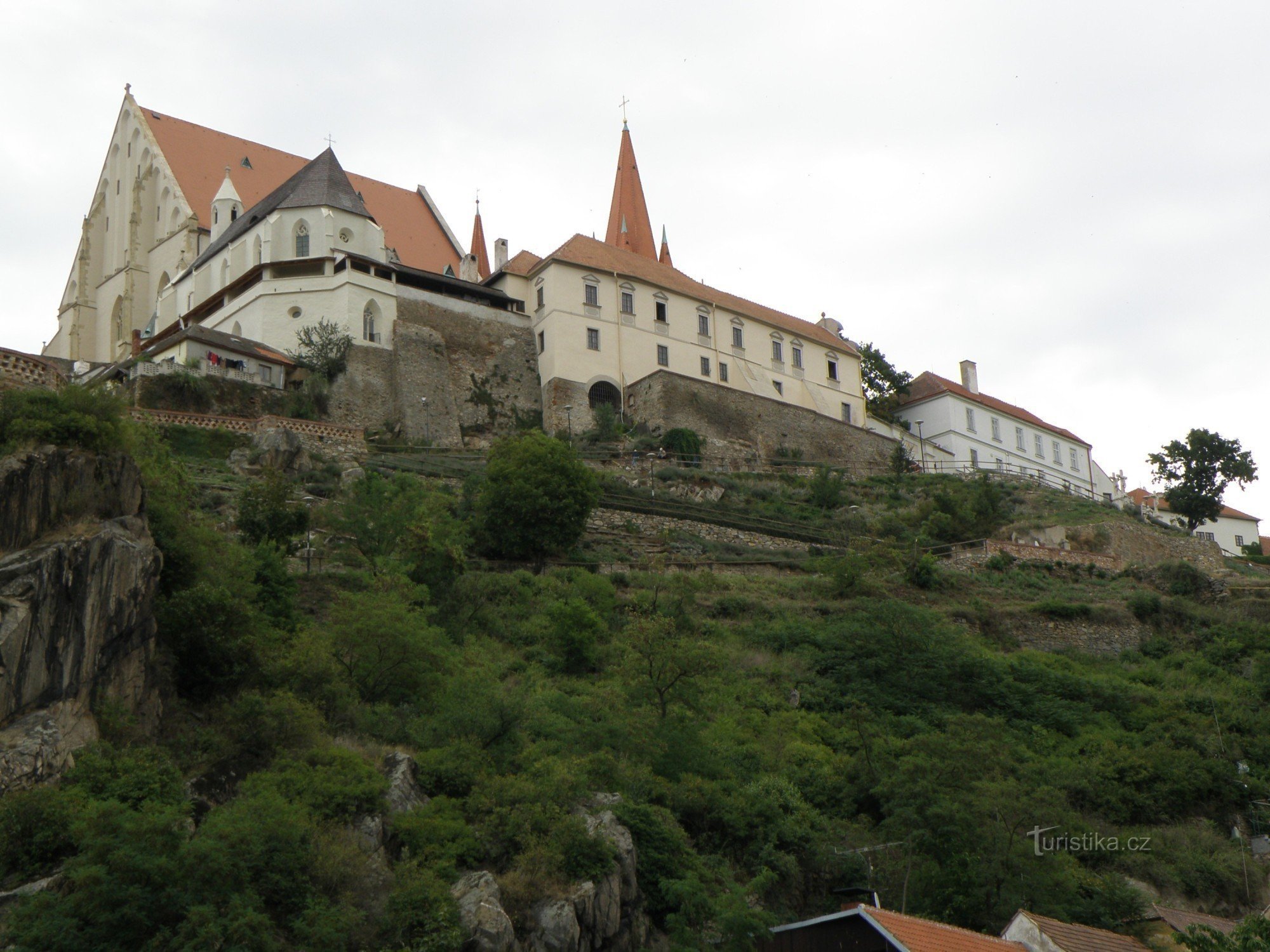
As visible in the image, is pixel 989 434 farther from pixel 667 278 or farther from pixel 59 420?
pixel 59 420

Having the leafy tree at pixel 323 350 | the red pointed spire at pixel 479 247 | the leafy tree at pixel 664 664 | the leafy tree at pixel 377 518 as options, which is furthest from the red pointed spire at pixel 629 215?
the leafy tree at pixel 664 664

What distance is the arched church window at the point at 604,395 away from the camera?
192 feet

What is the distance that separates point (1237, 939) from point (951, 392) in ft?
163

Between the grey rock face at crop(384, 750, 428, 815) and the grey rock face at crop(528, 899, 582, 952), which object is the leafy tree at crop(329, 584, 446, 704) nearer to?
the grey rock face at crop(384, 750, 428, 815)

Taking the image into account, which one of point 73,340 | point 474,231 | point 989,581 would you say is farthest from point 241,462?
point 474,231

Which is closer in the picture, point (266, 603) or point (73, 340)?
point (266, 603)

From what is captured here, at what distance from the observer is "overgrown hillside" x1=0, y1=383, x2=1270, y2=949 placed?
19922mm

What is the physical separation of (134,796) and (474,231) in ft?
192

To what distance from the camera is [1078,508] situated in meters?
55.5

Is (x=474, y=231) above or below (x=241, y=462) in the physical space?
above

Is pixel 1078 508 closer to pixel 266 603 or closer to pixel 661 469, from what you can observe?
pixel 661 469

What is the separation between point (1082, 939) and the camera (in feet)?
72.0

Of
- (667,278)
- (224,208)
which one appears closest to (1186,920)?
(667,278)

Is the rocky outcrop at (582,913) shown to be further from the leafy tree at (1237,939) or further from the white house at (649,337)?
the white house at (649,337)
